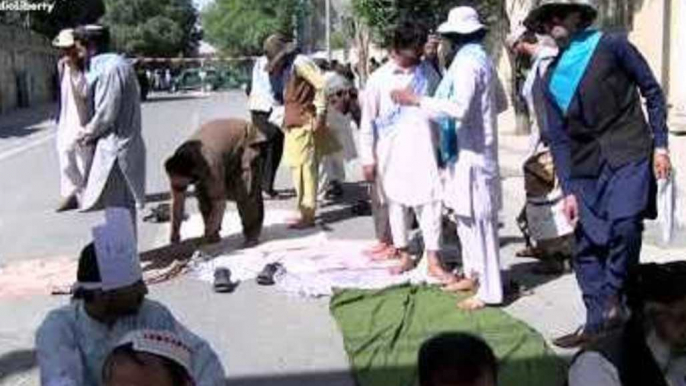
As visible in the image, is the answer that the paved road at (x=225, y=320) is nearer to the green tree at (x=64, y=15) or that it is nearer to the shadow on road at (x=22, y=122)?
the shadow on road at (x=22, y=122)

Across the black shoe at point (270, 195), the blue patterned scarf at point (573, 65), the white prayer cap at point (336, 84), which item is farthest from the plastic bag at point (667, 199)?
the black shoe at point (270, 195)

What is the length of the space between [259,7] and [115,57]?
9244cm

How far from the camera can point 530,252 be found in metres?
8.82

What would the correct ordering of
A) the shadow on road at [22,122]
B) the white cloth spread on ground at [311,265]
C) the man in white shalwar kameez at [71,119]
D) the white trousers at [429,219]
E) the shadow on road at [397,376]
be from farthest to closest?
the shadow on road at [22,122] < the man in white shalwar kameez at [71,119] < the white cloth spread on ground at [311,265] < the white trousers at [429,219] < the shadow on road at [397,376]

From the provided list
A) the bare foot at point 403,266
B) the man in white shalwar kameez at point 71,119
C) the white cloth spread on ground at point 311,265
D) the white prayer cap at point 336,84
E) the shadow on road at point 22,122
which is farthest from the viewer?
the shadow on road at point 22,122

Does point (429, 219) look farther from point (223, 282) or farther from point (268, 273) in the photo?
point (223, 282)

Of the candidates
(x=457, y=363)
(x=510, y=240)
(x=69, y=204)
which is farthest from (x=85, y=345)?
(x=69, y=204)

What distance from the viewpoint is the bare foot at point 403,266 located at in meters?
8.41

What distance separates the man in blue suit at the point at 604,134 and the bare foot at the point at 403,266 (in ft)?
7.78

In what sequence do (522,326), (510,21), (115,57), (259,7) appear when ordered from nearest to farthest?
(522,326) → (115,57) → (510,21) → (259,7)

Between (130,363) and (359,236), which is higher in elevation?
(130,363)

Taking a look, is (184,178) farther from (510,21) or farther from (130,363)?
(510,21)

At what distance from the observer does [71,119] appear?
12.2 metres

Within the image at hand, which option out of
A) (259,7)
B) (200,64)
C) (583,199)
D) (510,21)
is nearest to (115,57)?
(583,199)
